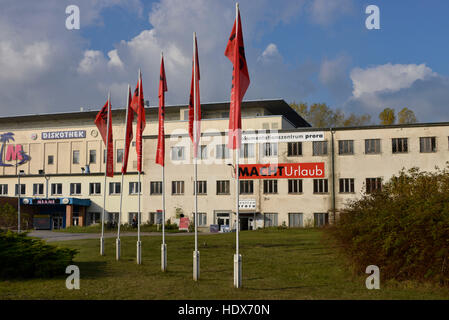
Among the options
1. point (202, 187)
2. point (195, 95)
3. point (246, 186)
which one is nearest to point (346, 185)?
point (246, 186)

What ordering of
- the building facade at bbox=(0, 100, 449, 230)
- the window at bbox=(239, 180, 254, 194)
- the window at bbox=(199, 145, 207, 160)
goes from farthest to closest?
1. the window at bbox=(199, 145, 207, 160)
2. the window at bbox=(239, 180, 254, 194)
3. the building facade at bbox=(0, 100, 449, 230)

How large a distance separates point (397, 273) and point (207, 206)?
39758mm

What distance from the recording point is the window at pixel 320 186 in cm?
4831

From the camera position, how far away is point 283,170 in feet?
163

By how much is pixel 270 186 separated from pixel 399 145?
523 inches

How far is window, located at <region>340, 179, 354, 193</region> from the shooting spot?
47.6 meters

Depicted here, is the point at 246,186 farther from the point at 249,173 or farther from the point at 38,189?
the point at 38,189

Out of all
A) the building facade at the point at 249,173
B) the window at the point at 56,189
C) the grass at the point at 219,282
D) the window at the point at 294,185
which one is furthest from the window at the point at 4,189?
the grass at the point at 219,282

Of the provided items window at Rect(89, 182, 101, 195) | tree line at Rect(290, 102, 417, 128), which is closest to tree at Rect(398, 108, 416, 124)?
tree line at Rect(290, 102, 417, 128)

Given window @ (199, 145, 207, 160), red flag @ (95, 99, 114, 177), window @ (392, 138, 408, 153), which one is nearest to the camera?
red flag @ (95, 99, 114, 177)

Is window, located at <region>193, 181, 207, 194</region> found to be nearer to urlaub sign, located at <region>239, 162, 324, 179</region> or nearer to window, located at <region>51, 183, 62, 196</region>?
urlaub sign, located at <region>239, 162, 324, 179</region>

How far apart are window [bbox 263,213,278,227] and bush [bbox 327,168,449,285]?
35.4 meters

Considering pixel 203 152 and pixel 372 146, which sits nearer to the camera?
pixel 372 146
